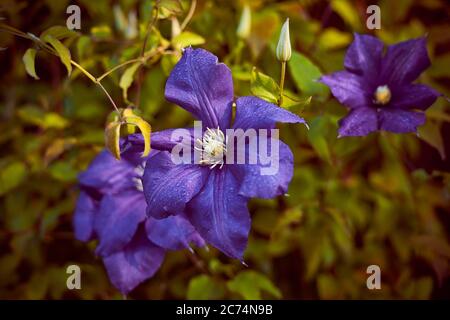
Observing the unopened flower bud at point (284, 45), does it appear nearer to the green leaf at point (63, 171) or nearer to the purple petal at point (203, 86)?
the purple petal at point (203, 86)

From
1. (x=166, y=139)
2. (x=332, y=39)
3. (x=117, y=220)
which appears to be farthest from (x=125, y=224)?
(x=332, y=39)

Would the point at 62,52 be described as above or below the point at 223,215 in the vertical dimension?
A: above

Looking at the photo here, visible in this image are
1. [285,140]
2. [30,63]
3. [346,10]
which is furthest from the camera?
[346,10]

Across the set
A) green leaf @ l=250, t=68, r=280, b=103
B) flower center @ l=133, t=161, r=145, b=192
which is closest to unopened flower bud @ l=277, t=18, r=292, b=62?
green leaf @ l=250, t=68, r=280, b=103

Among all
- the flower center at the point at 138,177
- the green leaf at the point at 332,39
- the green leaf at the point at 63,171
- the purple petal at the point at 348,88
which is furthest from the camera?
the green leaf at the point at 332,39

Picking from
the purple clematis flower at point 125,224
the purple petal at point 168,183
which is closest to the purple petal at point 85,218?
the purple clematis flower at point 125,224

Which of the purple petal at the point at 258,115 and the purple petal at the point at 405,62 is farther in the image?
the purple petal at the point at 405,62

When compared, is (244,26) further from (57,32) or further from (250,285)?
(250,285)
